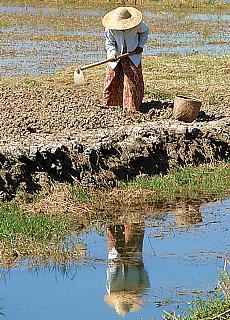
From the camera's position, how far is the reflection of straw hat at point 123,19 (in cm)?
856

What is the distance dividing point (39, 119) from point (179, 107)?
151 centimetres

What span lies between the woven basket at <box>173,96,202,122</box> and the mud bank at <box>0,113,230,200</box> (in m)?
0.12

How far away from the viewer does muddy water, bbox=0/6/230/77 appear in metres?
14.2

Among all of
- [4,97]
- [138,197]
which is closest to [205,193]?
[138,197]

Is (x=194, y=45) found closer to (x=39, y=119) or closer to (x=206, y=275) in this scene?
(x=39, y=119)

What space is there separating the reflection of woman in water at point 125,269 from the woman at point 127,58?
282 centimetres

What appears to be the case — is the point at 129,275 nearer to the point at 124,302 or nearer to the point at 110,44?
the point at 124,302

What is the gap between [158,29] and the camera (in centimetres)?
1977

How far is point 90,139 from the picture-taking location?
25.2 ft

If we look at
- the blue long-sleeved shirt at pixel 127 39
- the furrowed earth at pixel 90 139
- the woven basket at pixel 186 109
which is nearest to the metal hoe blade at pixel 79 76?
the furrowed earth at pixel 90 139

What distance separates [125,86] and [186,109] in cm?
83

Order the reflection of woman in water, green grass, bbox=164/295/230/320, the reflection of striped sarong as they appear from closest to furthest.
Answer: green grass, bbox=164/295/230/320, the reflection of woman in water, the reflection of striped sarong

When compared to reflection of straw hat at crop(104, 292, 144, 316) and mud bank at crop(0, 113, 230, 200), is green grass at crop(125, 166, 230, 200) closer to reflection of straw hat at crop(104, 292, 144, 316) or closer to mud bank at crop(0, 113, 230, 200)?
mud bank at crop(0, 113, 230, 200)

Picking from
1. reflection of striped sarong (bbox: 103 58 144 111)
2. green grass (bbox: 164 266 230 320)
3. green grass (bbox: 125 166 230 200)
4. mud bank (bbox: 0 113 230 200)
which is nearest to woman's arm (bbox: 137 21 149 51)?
reflection of striped sarong (bbox: 103 58 144 111)
